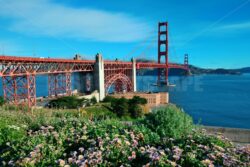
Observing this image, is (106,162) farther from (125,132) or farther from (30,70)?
(30,70)

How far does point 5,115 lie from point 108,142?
5695mm

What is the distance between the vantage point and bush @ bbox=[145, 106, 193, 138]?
6.92m

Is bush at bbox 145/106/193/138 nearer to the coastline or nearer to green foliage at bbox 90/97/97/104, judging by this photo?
the coastline

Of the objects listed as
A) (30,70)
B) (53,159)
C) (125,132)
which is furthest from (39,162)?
(30,70)

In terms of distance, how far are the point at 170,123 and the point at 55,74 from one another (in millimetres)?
49364

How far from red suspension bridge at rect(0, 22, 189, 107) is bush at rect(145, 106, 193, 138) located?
70.4 feet

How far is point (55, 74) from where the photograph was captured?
54188 millimetres

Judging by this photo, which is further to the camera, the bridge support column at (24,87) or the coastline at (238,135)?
the bridge support column at (24,87)

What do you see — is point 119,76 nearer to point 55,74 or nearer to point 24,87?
point 55,74

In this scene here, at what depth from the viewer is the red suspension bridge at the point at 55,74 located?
37.2 meters

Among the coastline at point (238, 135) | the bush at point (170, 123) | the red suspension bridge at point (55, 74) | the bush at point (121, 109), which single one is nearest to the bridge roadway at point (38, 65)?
the red suspension bridge at point (55, 74)

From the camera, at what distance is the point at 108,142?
509cm

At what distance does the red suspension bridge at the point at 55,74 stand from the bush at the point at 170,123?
21.5m

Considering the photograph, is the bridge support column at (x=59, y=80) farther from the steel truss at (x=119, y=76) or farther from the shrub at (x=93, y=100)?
the steel truss at (x=119, y=76)
